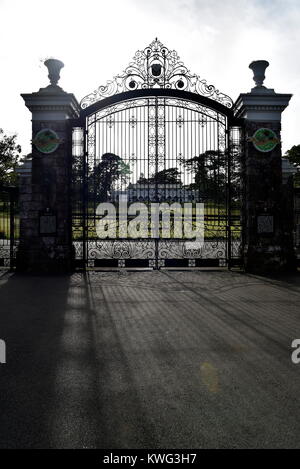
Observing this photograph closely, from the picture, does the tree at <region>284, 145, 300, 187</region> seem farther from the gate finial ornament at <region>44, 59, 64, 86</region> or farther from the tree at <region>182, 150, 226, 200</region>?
the gate finial ornament at <region>44, 59, 64, 86</region>

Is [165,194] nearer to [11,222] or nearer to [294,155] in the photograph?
[11,222]

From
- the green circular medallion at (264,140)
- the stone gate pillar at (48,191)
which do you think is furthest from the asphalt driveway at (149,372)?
the green circular medallion at (264,140)

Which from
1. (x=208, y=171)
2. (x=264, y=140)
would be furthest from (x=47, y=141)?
(x=264, y=140)

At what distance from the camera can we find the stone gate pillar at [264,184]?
10.7m

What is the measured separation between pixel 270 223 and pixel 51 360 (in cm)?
835

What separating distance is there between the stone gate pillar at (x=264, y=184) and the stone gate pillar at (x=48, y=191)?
5.13 m

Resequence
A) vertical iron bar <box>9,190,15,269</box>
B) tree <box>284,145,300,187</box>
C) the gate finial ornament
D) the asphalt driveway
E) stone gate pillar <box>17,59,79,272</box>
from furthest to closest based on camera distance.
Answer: tree <box>284,145,300,187</box> < vertical iron bar <box>9,190,15,269</box> < the gate finial ornament < stone gate pillar <box>17,59,79,272</box> < the asphalt driveway

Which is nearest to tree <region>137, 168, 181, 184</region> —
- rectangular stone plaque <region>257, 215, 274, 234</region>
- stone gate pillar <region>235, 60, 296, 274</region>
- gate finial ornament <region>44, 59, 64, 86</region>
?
stone gate pillar <region>235, 60, 296, 274</region>

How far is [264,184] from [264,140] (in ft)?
4.08

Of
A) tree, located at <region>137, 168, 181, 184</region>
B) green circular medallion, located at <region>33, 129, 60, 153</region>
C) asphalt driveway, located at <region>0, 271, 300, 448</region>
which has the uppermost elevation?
green circular medallion, located at <region>33, 129, 60, 153</region>

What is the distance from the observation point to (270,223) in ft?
35.1

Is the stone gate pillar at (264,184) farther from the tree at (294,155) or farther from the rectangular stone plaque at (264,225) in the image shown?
the tree at (294,155)

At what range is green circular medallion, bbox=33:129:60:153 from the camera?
10641 millimetres

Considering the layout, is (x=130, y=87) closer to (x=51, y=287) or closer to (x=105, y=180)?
(x=105, y=180)
